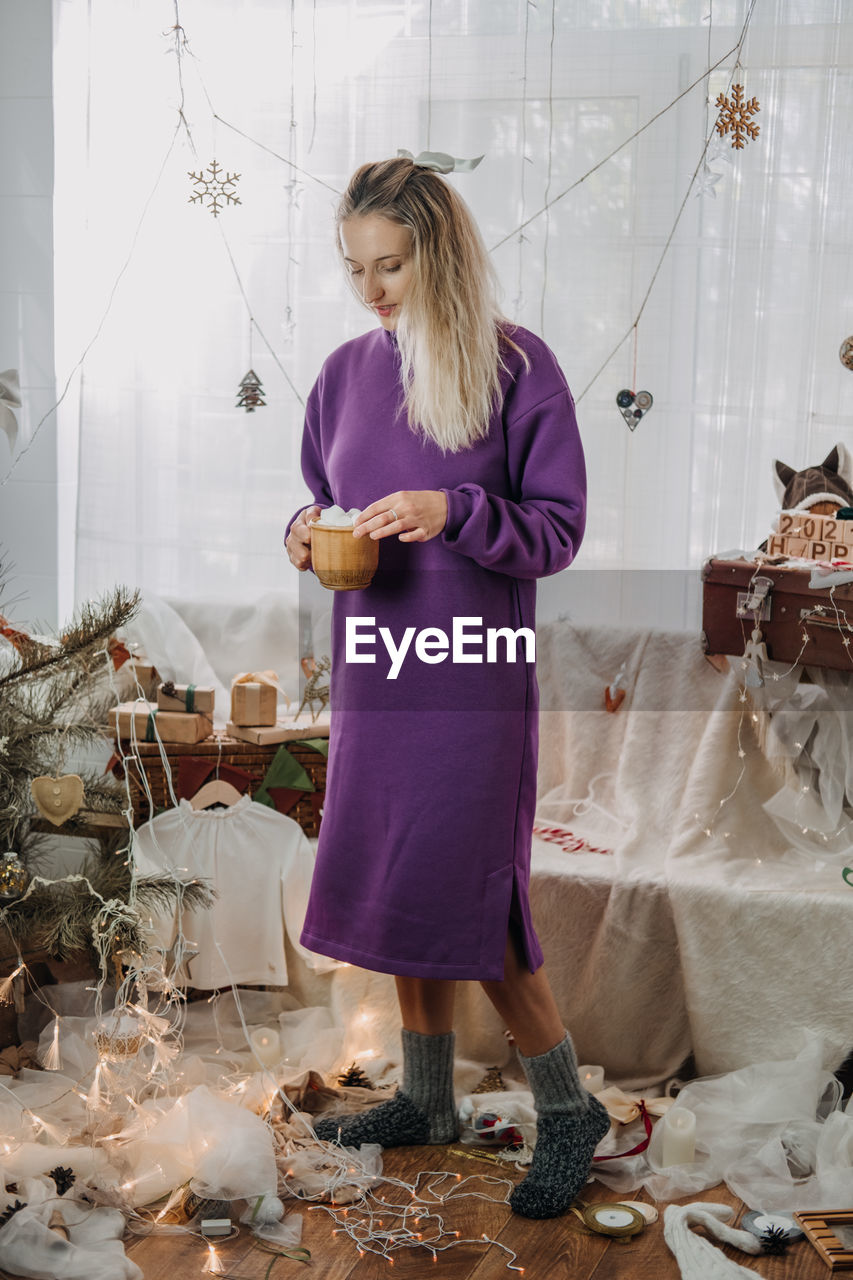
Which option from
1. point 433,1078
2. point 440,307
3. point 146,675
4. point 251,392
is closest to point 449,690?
point 440,307

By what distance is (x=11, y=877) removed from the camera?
1986 millimetres

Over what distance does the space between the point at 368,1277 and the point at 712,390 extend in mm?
1704

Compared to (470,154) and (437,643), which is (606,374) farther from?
(437,643)

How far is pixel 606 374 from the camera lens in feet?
8.41

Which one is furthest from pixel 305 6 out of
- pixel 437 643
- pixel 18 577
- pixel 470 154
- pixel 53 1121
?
pixel 53 1121

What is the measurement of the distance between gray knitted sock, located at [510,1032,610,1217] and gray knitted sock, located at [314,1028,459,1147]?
0.17 m

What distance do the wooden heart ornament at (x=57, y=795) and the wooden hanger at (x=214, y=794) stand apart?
31 cm

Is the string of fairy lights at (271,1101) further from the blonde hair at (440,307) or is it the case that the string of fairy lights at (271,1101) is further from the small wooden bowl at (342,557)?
the blonde hair at (440,307)

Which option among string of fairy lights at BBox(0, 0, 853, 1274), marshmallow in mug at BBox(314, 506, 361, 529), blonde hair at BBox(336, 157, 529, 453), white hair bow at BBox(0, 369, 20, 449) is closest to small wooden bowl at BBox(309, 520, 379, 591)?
marshmallow in mug at BBox(314, 506, 361, 529)

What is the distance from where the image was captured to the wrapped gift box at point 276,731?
2369 millimetres

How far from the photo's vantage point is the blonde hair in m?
1.70

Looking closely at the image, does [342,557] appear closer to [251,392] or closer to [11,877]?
[11,877]

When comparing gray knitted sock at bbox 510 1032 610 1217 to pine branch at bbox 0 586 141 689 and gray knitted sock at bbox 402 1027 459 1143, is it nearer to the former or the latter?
gray knitted sock at bbox 402 1027 459 1143

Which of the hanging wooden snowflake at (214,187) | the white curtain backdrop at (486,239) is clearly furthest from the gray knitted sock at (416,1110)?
the hanging wooden snowflake at (214,187)
